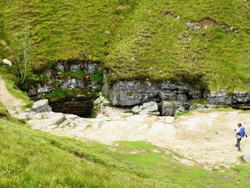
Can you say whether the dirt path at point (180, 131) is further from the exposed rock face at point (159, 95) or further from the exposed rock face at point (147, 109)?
the exposed rock face at point (159, 95)

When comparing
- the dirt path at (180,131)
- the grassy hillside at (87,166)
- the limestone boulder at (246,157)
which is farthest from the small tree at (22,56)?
the limestone boulder at (246,157)

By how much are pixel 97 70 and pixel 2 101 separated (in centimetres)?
2089

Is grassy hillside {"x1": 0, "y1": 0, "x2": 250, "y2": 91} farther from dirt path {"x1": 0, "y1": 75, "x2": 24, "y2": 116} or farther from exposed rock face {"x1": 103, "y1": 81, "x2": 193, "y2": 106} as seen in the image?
dirt path {"x1": 0, "y1": 75, "x2": 24, "y2": 116}

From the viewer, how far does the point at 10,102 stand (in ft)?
126

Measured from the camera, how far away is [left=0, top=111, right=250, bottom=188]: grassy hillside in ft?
23.1

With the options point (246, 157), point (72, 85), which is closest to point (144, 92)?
point (72, 85)

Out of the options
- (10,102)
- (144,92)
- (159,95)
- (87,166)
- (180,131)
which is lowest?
(159,95)

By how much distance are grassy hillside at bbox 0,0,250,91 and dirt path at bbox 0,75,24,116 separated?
357 inches

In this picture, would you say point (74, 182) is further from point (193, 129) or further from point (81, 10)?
point (81, 10)

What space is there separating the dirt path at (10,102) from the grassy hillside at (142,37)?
29.7ft

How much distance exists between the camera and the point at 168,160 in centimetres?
2164

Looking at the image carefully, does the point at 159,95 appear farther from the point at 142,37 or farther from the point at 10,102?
the point at 10,102

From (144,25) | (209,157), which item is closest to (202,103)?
(209,157)

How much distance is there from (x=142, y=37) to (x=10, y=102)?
30.0 meters
